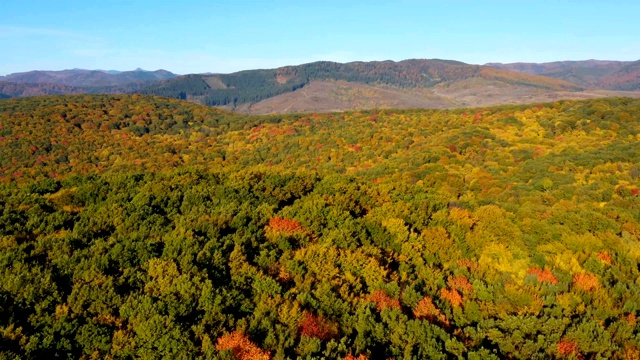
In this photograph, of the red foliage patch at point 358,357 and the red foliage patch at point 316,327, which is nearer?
the red foliage patch at point 358,357

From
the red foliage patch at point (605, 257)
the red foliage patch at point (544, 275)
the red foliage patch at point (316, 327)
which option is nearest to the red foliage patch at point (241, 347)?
the red foliage patch at point (316, 327)

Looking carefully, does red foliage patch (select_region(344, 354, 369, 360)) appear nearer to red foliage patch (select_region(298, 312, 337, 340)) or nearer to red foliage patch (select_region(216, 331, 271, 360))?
red foliage patch (select_region(298, 312, 337, 340))

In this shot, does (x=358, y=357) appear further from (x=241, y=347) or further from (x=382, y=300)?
(x=382, y=300)

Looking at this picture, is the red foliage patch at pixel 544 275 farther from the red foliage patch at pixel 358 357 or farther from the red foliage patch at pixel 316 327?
the red foliage patch at pixel 358 357

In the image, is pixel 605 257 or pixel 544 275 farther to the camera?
pixel 605 257

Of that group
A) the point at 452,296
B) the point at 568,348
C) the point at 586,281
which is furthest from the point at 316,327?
the point at 586,281

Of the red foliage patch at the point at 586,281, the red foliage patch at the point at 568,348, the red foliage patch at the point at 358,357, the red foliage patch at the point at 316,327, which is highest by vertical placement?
the red foliage patch at the point at 358,357
